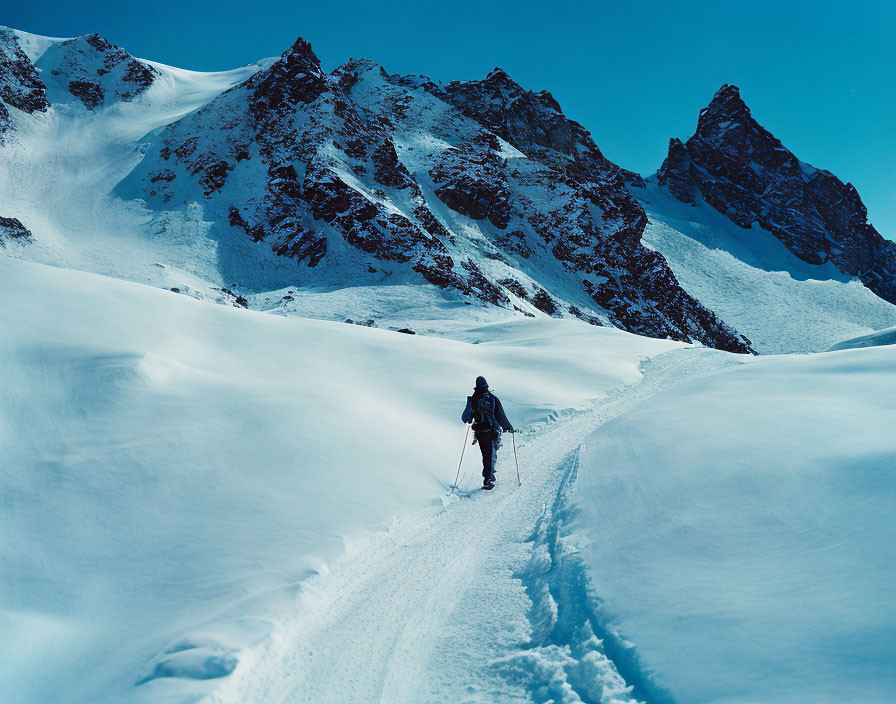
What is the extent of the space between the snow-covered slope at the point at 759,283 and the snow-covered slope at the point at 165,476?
8559cm

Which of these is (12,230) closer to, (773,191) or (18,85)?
(18,85)

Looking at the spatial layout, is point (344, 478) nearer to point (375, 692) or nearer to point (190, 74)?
point (375, 692)

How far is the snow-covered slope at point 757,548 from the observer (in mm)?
2875

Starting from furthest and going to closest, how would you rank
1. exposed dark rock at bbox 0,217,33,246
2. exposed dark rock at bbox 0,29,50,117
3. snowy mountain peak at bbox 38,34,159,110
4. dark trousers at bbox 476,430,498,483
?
1. snowy mountain peak at bbox 38,34,159,110
2. exposed dark rock at bbox 0,29,50,117
3. exposed dark rock at bbox 0,217,33,246
4. dark trousers at bbox 476,430,498,483

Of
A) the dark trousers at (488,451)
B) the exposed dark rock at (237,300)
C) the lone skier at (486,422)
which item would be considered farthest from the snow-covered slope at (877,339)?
the exposed dark rock at (237,300)

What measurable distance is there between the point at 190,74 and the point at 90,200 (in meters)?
63.0

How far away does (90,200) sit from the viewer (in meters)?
56.7

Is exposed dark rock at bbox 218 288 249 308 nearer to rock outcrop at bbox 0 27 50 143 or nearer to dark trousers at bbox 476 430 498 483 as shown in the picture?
dark trousers at bbox 476 430 498 483

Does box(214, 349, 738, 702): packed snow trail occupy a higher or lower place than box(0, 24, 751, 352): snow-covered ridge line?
lower

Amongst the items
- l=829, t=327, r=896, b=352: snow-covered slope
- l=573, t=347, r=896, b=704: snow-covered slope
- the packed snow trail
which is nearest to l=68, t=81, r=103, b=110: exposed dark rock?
the packed snow trail

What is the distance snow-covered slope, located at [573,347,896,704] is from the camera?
2875mm

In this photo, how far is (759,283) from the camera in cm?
9725

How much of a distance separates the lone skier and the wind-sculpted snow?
4384 centimetres

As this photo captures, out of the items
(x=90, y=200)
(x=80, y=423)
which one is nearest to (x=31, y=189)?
(x=90, y=200)
